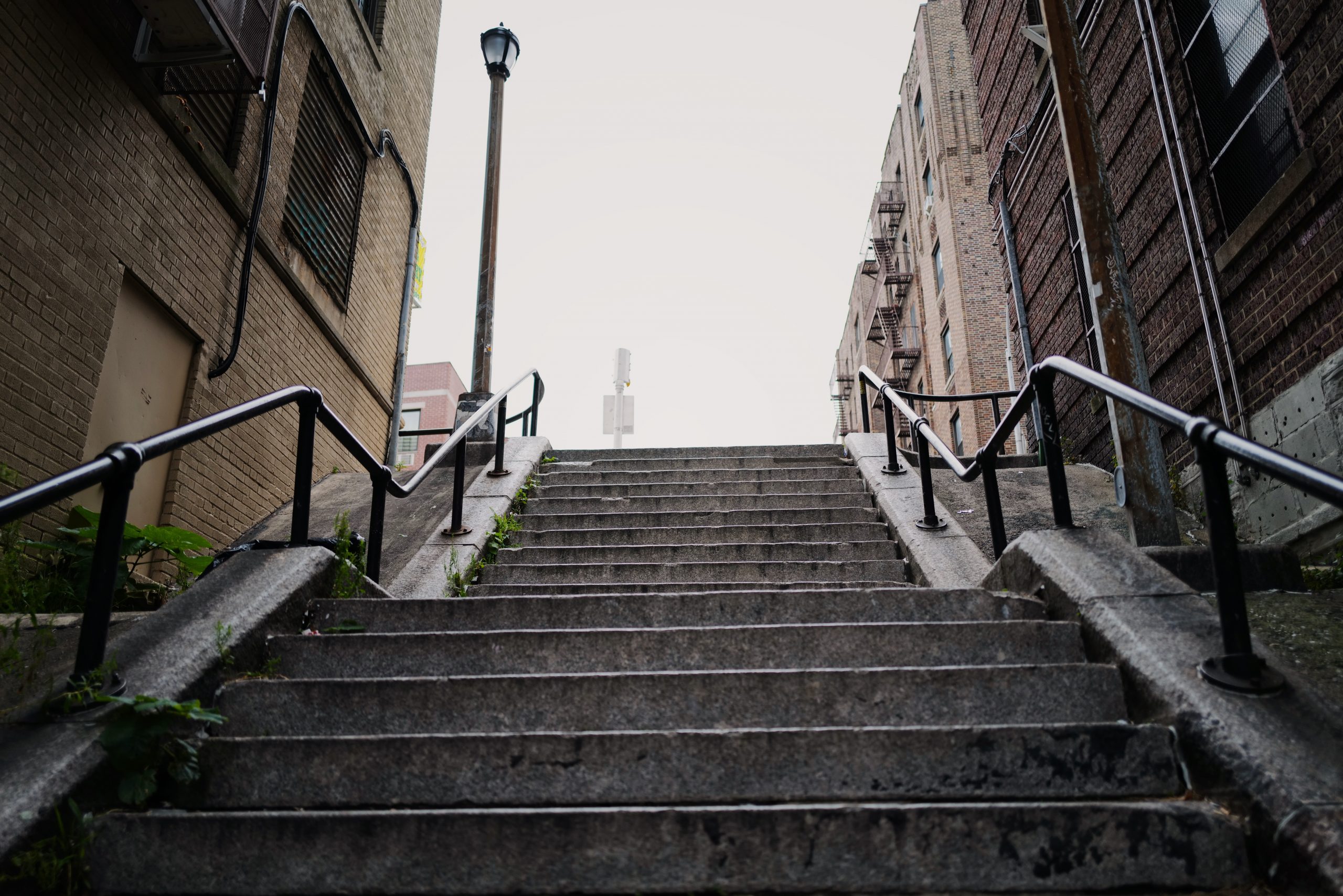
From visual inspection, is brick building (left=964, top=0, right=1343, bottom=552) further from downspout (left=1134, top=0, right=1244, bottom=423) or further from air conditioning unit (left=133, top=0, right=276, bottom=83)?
air conditioning unit (left=133, top=0, right=276, bottom=83)

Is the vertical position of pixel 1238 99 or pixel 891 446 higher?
pixel 1238 99

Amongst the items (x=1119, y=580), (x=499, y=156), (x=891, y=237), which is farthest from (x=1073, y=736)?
(x=891, y=237)

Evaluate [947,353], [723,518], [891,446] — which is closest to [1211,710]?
[723,518]

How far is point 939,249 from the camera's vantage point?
89.6ft

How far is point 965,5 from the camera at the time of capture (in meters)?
14.3

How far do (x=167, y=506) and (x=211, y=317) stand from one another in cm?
156

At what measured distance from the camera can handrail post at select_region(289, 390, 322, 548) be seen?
12.8 ft

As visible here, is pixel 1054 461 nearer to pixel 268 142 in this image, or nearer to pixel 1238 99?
pixel 1238 99

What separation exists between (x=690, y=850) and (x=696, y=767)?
33cm

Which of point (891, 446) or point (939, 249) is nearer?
point (891, 446)

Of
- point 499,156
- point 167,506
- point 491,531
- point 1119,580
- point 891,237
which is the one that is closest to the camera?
point 1119,580

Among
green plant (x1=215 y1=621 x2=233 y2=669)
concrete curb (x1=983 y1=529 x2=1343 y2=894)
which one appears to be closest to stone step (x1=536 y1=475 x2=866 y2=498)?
concrete curb (x1=983 y1=529 x2=1343 y2=894)

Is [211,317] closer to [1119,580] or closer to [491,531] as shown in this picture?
[491,531]

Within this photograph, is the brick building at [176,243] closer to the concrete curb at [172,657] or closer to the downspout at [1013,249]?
the concrete curb at [172,657]
